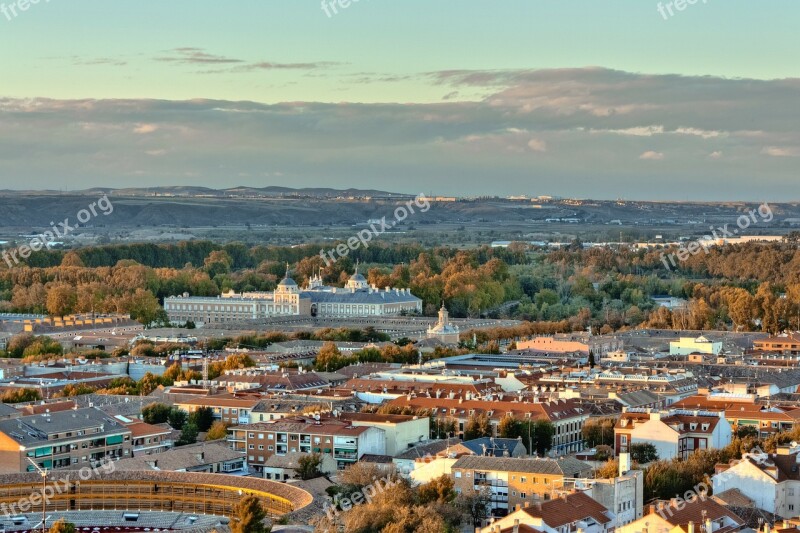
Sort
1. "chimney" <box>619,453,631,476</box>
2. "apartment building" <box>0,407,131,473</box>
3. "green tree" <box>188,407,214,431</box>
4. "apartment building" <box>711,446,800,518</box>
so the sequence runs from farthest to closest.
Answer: "green tree" <box>188,407,214,431</box> → "apartment building" <box>0,407,131,473</box> → "apartment building" <box>711,446,800,518</box> → "chimney" <box>619,453,631,476</box>

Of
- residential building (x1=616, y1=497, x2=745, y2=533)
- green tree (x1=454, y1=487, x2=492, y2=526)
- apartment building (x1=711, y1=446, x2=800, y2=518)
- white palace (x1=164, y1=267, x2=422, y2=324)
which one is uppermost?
residential building (x1=616, y1=497, x2=745, y2=533)

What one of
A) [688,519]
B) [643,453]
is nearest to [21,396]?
[643,453]

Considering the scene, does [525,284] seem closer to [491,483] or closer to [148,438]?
[148,438]

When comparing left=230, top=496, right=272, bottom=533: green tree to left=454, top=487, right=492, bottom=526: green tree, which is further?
left=454, top=487, right=492, bottom=526: green tree

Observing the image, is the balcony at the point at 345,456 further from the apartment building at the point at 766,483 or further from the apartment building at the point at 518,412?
the apartment building at the point at 766,483

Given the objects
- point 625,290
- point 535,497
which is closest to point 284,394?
point 535,497

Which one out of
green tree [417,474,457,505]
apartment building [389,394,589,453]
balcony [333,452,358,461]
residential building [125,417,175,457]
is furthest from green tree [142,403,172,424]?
green tree [417,474,457,505]

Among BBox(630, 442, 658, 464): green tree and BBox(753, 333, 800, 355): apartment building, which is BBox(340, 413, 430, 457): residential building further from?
BBox(753, 333, 800, 355): apartment building

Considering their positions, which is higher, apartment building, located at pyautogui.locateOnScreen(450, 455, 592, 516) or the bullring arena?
apartment building, located at pyautogui.locateOnScreen(450, 455, 592, 516)
